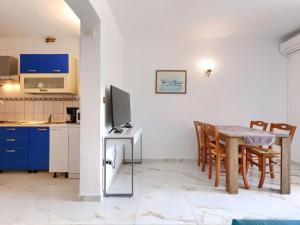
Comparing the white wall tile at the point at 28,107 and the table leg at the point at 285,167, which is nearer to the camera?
the table leg at the point at 285,167

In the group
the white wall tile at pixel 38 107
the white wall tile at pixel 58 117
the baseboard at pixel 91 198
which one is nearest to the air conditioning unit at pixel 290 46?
the baseboard at pixel 91 198

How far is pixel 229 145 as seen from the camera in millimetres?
3076

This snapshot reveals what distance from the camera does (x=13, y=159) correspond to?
3.98 m

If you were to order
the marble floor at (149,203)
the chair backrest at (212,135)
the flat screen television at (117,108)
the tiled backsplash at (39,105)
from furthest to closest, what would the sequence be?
1. the tiled backsplash at (39,105)
2. the chair backrest at (212,135)
3. the flat screen television at (117,108)
4. the marble floor at (149,203)

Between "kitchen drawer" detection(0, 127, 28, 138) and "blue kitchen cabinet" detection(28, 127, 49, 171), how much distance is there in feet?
0.35

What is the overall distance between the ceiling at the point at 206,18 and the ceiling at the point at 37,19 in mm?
713

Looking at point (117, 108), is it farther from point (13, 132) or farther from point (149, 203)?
point (13, 132)

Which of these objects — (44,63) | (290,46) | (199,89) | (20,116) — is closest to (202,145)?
(199,89)

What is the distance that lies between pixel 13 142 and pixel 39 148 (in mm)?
453

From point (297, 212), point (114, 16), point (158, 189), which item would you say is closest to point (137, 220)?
point (158, 189)

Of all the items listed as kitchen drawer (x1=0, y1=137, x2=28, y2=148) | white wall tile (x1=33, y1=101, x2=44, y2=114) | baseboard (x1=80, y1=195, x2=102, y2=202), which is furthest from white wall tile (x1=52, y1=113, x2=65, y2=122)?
baseboard (x1=80, y1=195, x2=102, y2=202)

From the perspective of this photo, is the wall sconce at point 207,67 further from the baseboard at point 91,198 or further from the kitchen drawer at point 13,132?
the kitchen drawer at point 13,132

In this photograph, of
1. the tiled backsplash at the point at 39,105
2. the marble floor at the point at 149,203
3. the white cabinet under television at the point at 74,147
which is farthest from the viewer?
the tiled backsplash at the point at 39,105

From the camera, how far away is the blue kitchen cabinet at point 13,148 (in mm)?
3971
